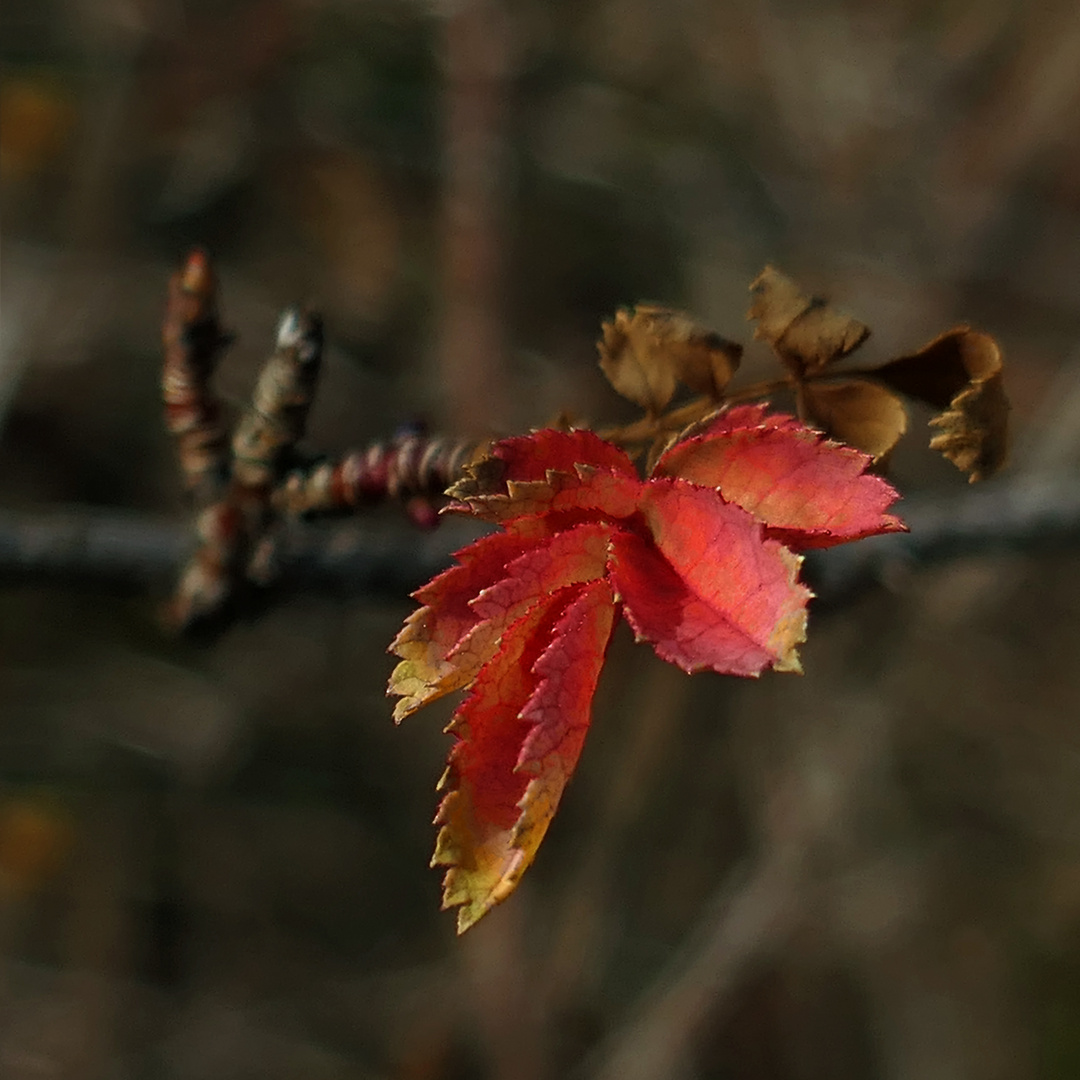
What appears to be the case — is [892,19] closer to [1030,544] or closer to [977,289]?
[977,289]

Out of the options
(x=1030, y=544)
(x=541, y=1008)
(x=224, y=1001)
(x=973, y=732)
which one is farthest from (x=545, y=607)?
(x=224, y=1001)

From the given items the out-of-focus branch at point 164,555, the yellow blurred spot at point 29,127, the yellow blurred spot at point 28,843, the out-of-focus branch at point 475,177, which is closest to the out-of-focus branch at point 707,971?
the out-of-focus branch at point 475,177

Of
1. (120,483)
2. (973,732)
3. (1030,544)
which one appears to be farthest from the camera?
(120,483)

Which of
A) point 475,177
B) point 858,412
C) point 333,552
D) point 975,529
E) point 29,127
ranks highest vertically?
point 858,412

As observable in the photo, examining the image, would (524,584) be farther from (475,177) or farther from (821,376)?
(475,177)

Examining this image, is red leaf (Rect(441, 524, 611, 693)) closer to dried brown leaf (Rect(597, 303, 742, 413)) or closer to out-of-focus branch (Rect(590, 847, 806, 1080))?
dried brown leaf (Rect(597, 303, 742, 413))

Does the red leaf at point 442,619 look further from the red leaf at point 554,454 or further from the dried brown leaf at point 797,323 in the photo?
the dried brown leaf at point 797,323

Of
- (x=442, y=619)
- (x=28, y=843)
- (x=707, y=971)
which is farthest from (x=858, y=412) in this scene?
(x=28, y=843)
